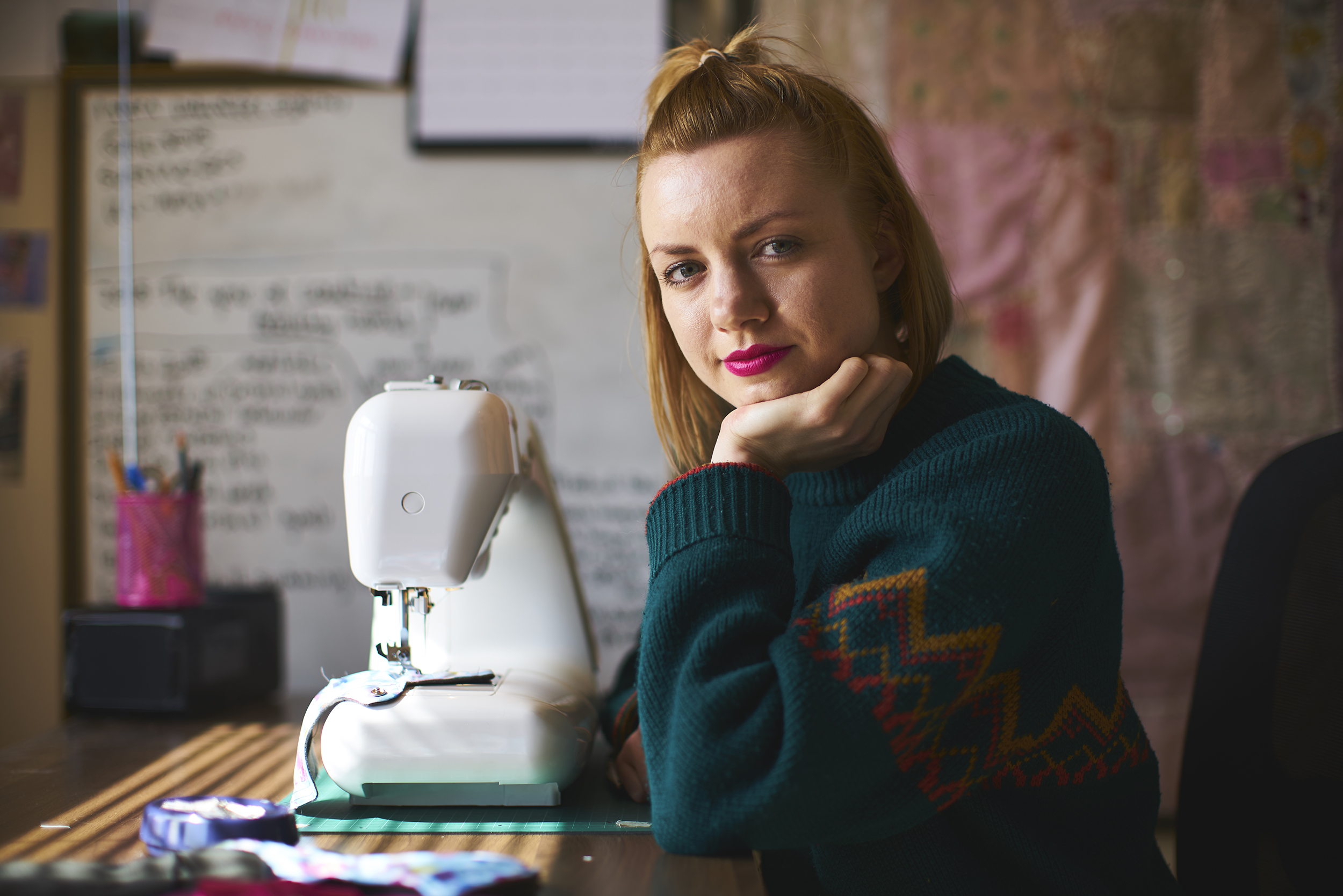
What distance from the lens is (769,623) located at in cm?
68

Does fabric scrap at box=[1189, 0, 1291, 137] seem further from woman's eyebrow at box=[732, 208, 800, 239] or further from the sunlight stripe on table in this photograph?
the sunlight stripe on table

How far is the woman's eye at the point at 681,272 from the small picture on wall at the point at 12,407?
1.56m

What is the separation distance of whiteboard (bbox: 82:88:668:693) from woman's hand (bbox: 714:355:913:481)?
1012mm

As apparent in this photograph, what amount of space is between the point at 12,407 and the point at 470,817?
5.18ft

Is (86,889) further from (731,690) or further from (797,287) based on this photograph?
(797,287)

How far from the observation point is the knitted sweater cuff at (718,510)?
2.39ft

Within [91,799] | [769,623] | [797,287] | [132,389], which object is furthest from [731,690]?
[132,389]

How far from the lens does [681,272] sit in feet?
2.83

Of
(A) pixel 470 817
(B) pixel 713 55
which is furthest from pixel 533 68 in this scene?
(A) pixel 470 817

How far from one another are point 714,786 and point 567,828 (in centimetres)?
17

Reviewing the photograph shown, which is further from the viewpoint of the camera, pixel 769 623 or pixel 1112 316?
pixel 1112 316

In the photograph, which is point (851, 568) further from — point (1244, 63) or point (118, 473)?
point (1244, 63)

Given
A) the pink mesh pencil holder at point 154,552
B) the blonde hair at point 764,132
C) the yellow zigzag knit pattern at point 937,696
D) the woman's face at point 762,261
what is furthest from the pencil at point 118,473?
the yellow zigzag knit pattern at point 937,696

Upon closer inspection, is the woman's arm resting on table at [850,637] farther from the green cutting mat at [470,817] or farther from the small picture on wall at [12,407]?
the small picture on wall at [12,407]
